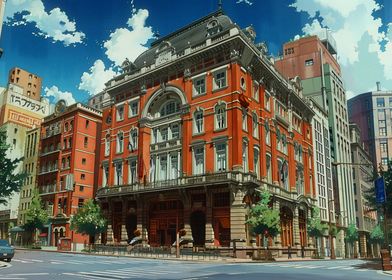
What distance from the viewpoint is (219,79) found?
Result: 4753 centimetres

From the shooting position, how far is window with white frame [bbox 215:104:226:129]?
151ft

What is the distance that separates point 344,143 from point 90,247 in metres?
63.8

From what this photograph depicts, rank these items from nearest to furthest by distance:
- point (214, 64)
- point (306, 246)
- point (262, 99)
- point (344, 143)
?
point (214, 64) < point (262, 99) < point (306, 246) < point (344, 143)

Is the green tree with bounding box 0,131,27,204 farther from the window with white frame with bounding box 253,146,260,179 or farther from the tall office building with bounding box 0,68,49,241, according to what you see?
the tall office building with bounding box 0,68,49,241

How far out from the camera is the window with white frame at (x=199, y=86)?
48.9m

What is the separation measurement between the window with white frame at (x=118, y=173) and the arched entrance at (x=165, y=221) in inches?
303

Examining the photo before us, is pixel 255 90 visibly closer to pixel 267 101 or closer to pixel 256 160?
pixel 267 101

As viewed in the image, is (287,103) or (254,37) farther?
(287,103)

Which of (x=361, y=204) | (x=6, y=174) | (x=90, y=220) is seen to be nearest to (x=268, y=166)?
(x=90, y=220)

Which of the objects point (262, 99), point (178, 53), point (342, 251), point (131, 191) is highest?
point (178, 53)

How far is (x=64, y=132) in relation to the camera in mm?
69875

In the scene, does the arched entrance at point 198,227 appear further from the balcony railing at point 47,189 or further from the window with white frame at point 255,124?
the balcony railing at point 47,189

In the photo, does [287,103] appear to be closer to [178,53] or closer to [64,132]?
[178,53]

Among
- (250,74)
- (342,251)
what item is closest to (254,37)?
(250,74)
